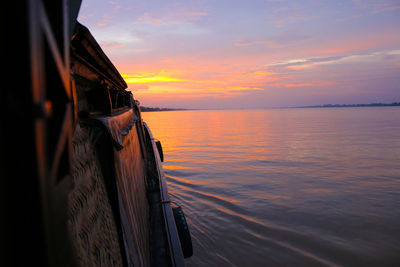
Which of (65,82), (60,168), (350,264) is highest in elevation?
(65,82)

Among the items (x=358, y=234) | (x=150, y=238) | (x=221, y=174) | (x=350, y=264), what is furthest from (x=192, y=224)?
(x=221, y=174)

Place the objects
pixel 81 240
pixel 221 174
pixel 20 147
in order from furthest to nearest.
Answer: pixel 221 174, pixel 81 240, pixel 20 147

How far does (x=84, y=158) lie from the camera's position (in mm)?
1914

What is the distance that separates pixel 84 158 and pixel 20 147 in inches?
56.5

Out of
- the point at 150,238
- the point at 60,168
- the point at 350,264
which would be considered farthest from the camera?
the point at 350,264

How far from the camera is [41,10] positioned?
24.0 inches

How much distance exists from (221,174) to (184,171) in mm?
2555

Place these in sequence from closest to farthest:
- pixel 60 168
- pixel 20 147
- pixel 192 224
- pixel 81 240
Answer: pixel 20 147 < pixel 60 168 < pixel 81 240 < pixel 192 224

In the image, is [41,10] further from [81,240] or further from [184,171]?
[184,171]

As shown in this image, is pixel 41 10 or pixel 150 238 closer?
pixel 41 10

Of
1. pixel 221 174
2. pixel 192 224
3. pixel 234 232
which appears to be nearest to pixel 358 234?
pixel 234 232

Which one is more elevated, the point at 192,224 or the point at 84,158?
the point at 84,158

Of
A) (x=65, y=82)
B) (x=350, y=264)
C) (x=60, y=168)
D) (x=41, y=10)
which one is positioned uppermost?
(x=41, y=10)

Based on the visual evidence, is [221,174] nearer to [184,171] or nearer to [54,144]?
[184,171]
